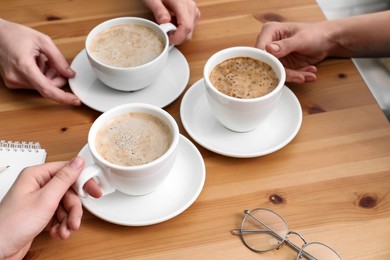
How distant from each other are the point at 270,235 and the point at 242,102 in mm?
255

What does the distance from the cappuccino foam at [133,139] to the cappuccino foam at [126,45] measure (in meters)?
0.19

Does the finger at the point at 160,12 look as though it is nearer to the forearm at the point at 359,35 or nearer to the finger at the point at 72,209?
the forearm at the point at 359,35

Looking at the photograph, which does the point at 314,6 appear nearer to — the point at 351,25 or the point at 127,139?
the point at 351,25

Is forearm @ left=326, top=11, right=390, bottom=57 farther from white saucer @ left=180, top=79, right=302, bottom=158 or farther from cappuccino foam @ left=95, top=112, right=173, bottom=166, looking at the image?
cappuccino foam @ left=95, top=112, right=173, bottom=166

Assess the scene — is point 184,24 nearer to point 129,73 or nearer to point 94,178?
point 129,73

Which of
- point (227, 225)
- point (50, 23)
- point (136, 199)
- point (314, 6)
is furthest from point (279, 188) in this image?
point (50, 23)

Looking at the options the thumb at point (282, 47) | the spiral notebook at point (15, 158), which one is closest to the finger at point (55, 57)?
the spiral notebook at point (15, 158)

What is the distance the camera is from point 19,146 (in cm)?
104

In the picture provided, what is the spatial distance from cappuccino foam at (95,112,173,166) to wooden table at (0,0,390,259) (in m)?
0.12

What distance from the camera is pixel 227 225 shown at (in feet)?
3.04

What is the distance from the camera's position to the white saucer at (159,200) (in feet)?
3.01

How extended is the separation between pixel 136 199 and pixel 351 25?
2.26 ft

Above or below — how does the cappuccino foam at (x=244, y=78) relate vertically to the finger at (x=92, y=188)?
above

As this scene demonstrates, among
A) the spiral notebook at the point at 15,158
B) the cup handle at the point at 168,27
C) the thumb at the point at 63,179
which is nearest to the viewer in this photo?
the thumb at the point at 63,179
